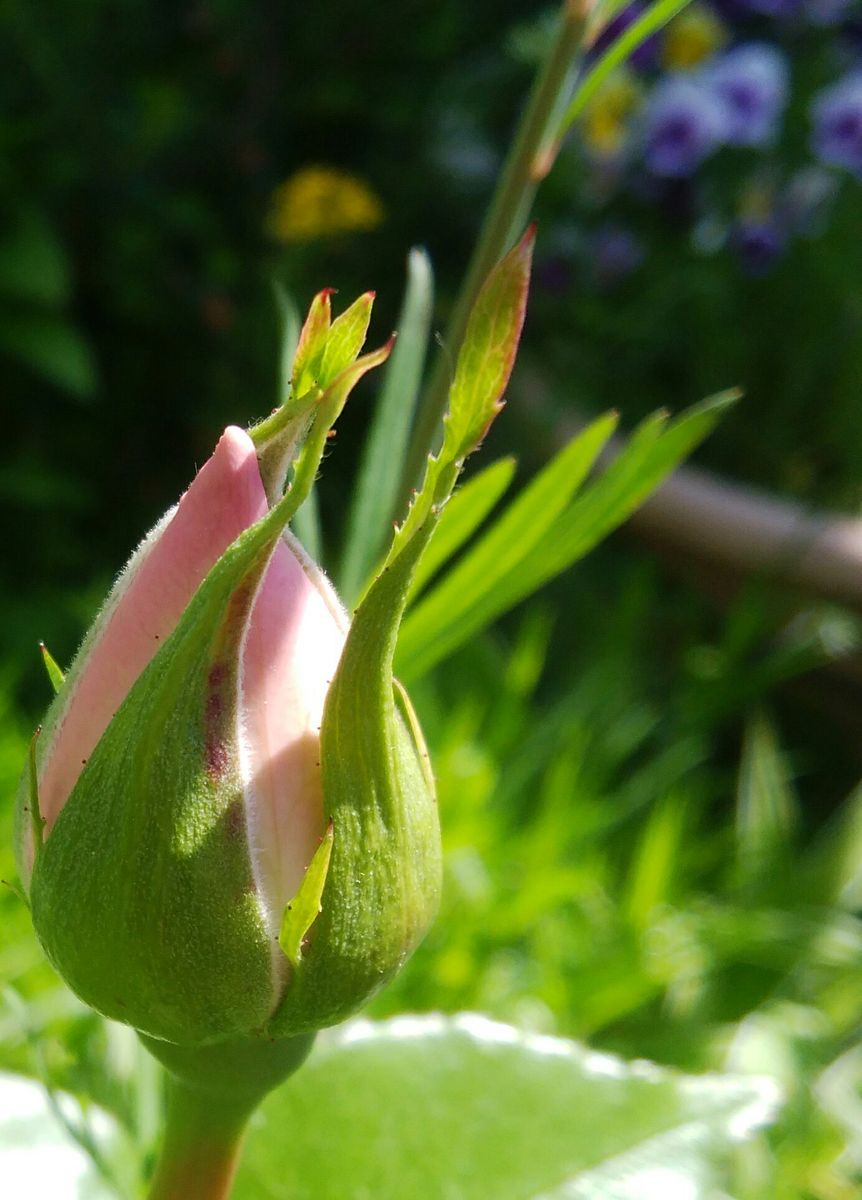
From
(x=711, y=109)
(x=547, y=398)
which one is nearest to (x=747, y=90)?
(x=711, y=109)

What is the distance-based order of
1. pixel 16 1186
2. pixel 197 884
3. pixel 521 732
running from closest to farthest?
pixel 197 884 < pixel 16 1186 < pixel 521 732

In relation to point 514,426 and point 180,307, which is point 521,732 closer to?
point 514,426

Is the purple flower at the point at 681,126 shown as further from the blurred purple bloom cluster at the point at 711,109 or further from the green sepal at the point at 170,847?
the green sepal at the point at 170,847

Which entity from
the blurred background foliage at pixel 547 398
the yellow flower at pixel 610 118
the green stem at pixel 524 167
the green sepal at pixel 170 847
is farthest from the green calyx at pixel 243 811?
the yellow flower at pixel 610 118

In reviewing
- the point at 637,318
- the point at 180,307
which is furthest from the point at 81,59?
the point at 637,318

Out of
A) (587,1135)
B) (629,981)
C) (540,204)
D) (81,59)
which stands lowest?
(629,981)
